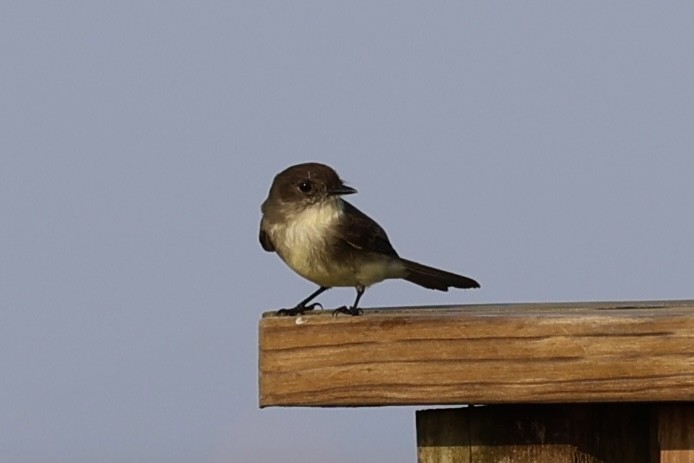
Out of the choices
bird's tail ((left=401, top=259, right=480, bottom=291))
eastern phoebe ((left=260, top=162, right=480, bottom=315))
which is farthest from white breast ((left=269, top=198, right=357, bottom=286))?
bird's tail ((left=401, top=259, right=480, bottom=291))

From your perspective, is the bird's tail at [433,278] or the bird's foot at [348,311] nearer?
the bird's foot at [348,311]

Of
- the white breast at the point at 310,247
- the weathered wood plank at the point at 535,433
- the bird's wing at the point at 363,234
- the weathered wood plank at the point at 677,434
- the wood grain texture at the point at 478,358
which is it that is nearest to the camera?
the wood grain texture at the point at 478,358

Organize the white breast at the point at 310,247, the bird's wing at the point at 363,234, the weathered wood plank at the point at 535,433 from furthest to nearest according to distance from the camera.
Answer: the bird's wing at the point at 363,234
the white breast at the point at 310,247
the weathered wood plank at the point at 535,433

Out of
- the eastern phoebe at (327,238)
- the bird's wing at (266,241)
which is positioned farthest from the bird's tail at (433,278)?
the bird's wing at (266,241)

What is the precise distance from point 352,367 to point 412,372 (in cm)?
14

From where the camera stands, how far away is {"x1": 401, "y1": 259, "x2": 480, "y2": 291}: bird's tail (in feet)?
21.4

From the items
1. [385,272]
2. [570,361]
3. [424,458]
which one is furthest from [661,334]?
[385,272]

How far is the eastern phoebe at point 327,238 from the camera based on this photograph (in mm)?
6465

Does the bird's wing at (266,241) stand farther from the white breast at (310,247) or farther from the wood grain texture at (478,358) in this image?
the wood grain texture at (478,358)

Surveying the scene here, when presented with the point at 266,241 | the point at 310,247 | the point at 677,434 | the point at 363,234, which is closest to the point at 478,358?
the point at 677,434

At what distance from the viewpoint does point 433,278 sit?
6625 millimetres

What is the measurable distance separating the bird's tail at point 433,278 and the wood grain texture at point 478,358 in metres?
2.86

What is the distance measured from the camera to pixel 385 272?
21.8 feet

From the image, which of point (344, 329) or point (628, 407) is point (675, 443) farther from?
point (344, 329)
